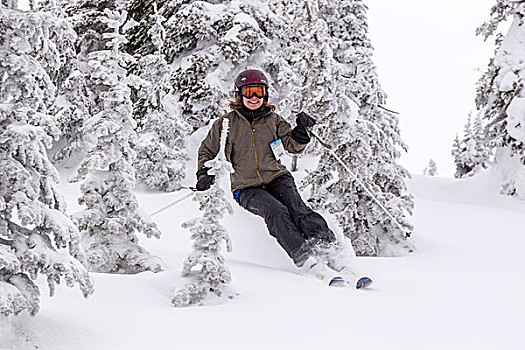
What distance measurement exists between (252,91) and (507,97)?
991 cm

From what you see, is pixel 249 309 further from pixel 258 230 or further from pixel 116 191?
pixel 258 230

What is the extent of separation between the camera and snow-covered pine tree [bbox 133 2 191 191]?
12.2 meters

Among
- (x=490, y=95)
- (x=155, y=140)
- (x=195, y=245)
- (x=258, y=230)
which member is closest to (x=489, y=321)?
(x=195, y=245)

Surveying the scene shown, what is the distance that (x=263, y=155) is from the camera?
20.5 ft

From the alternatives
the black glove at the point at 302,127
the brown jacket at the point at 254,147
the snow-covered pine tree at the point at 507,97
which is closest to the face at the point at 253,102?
the brown jacket at the point at 254,147

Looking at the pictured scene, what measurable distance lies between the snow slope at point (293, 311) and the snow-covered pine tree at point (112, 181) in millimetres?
559

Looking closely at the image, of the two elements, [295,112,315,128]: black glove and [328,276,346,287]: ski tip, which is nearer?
[328,276,346,287]: ski tip

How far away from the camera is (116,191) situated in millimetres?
5559

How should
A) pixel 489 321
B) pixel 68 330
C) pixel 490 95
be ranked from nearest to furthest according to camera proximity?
pixel 68 330 < pixel 489 321 < pixel 490 95

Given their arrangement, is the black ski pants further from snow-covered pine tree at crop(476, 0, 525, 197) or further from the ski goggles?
snow-covered pine tree at crop(476, 0, 525, 197)

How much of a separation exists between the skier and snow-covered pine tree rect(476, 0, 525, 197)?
8825 mm

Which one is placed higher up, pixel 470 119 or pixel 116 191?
A: pixel 470 119

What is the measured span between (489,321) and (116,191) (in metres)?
4.15

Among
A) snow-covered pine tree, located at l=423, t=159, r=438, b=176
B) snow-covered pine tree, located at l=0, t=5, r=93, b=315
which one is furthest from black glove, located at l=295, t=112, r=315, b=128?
snow-covered pine tree, located at l=423, t=159, r=438, b=176
